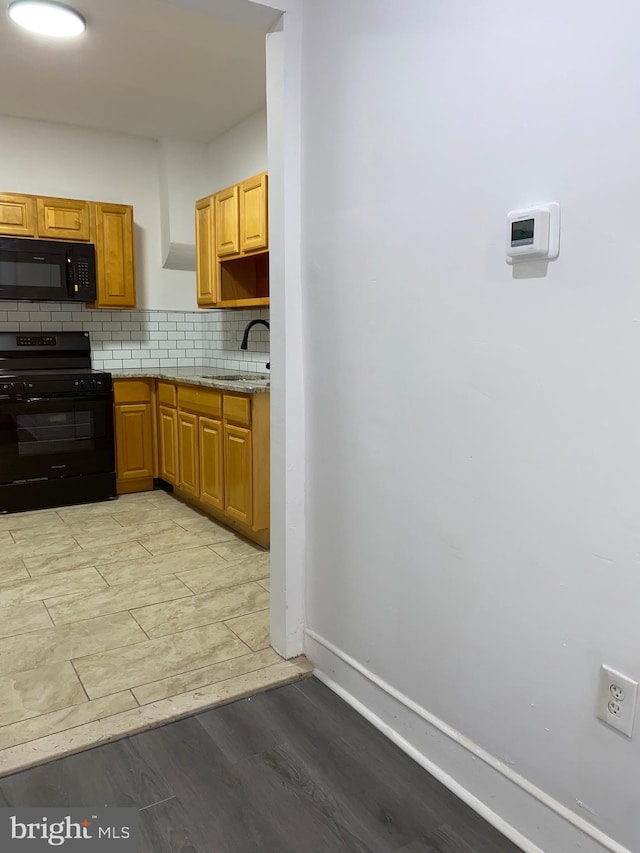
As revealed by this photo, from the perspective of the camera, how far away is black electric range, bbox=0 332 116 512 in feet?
13.1

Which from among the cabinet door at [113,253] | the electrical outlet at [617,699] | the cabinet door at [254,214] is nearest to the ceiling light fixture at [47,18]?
the cabinet door at [254,214]

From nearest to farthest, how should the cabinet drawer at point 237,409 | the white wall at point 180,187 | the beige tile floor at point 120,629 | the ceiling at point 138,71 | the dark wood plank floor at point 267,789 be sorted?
the dark wood plank floor at point 267,789 < the beige tile floor at point 120,629 < the ceiling at point 138,71 < the cabinet drawer at point 237,409 < the white wall at point 180,187

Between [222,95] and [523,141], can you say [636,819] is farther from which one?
[222,95]

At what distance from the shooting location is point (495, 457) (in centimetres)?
148

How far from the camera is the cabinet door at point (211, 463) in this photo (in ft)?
11.9

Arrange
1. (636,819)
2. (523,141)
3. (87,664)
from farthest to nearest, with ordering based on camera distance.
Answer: (87,664)
(523,141)
(636,819)

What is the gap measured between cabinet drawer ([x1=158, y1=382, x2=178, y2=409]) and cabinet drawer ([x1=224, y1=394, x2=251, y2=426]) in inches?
30.9

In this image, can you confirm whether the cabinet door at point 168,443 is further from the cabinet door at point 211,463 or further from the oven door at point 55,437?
the cabinet door at point 211,463

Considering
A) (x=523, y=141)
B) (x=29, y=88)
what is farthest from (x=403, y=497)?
(x=29, y=88)

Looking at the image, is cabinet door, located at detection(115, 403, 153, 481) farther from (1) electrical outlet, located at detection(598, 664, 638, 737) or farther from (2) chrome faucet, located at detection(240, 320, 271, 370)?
(1) electrical outlet, located at detection(598, 664, 638, 737)

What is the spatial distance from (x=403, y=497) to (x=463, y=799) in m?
0.75

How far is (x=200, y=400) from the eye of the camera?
12.5ft

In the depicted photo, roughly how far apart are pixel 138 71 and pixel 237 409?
1859 millimetres

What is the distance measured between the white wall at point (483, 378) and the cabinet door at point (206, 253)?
2077mm
